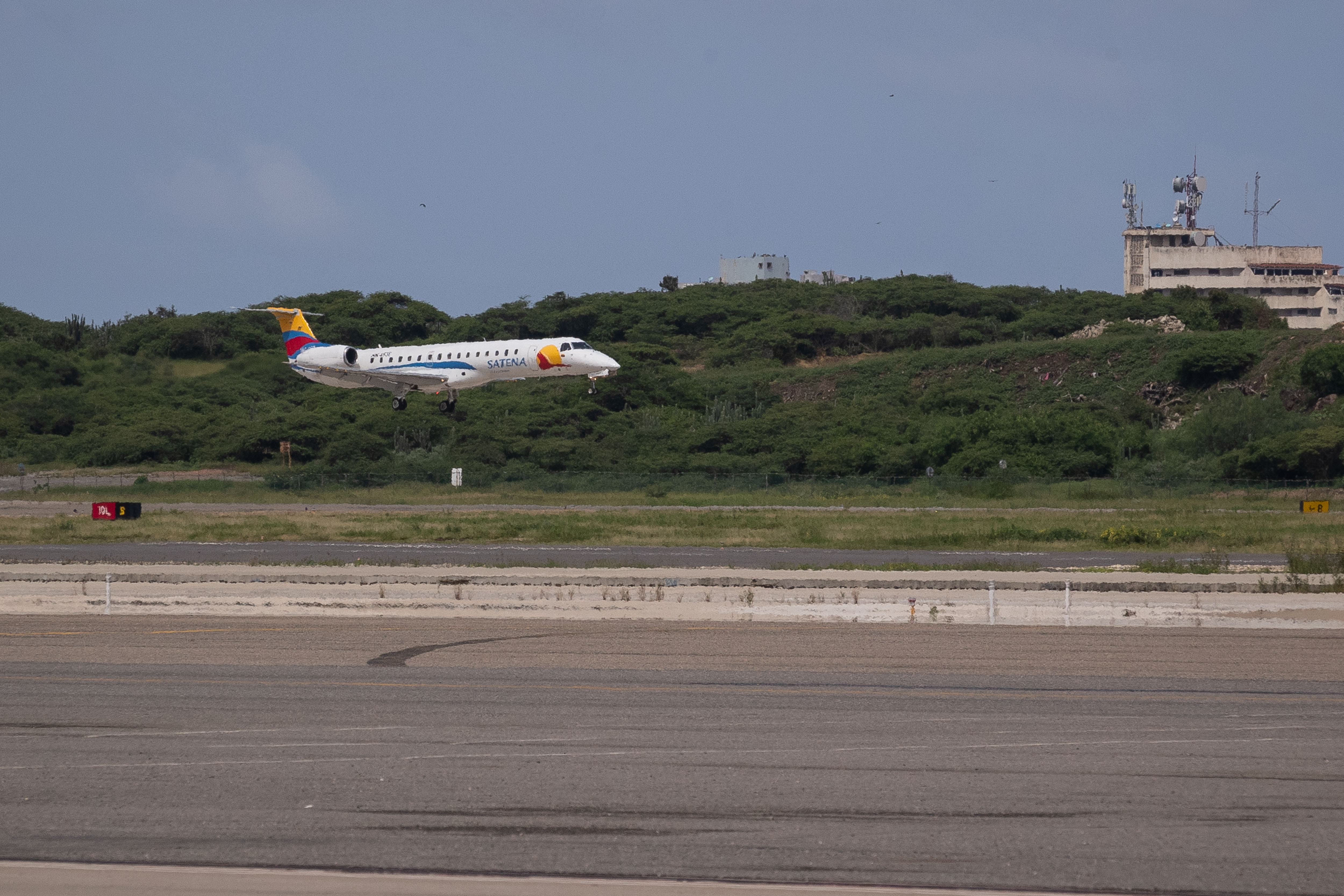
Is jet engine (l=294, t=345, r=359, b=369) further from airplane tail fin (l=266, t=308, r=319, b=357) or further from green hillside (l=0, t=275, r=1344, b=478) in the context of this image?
airplane tail fin (l=266, t=308, r=319, b=357)

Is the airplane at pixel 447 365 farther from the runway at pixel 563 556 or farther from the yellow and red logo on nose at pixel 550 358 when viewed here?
the runway at pixel 563 556

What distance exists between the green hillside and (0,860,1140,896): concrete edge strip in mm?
57911

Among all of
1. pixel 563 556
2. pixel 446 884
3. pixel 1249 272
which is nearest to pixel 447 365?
pixel 563 556

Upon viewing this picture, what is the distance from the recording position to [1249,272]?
474 ft

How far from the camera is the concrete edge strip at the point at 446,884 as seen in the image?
7.43m

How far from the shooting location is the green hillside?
2808 inches

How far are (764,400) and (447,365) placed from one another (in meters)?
39.5

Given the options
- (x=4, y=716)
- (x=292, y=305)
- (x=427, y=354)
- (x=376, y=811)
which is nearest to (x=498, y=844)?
(x=376, y=811)

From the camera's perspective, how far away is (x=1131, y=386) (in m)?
85.6

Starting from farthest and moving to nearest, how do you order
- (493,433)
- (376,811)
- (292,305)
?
1. (292,305)
2. (493,433)
3. (376,811)

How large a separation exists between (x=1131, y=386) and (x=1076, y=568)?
61.5 meters

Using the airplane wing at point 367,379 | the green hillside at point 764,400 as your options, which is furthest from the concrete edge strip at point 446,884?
the green hillside at point 764,400

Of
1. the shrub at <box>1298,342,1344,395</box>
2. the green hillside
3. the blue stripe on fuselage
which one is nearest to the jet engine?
the blue stripe on fuselage

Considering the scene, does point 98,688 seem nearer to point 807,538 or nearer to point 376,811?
point 376,811
